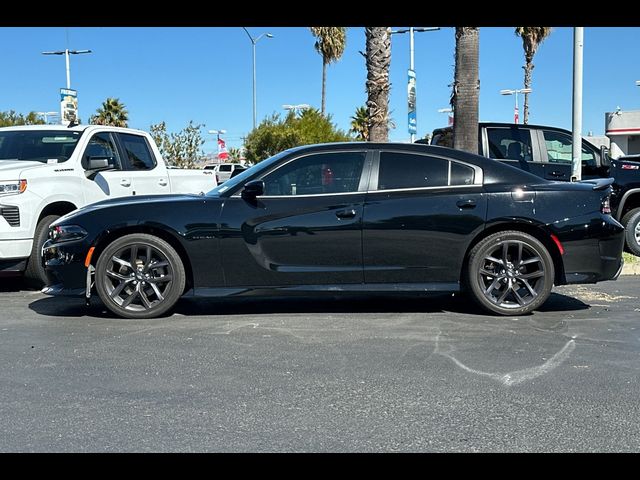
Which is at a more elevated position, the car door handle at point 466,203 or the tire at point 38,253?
the car door handle at point 466,203

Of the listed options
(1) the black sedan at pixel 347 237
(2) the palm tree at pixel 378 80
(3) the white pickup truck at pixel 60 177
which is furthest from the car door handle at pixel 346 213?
(2) the palm tree at pixel 378 80

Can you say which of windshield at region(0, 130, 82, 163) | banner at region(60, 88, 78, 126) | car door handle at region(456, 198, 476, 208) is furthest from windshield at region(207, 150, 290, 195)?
banner at region(60, 88, 78, 126)

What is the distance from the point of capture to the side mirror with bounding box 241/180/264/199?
600 cm

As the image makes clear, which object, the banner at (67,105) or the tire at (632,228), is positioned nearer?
the tire at (632,228)

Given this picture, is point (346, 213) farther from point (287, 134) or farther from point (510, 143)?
point (287, 134)

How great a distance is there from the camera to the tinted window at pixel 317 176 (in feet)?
20.2

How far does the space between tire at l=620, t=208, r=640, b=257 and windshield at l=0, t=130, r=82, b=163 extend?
318 inches

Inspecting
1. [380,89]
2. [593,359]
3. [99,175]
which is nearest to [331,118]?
[380,89]

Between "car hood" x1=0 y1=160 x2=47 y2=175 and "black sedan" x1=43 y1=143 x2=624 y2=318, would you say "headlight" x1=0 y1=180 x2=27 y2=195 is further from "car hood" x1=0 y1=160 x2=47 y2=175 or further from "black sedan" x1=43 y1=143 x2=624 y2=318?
"black sedan" x1=43 y1=143 x2=624 y2=318

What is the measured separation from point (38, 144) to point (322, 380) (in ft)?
20.0

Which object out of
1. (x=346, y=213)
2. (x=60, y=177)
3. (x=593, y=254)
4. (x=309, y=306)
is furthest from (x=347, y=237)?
(x=60, y=177)

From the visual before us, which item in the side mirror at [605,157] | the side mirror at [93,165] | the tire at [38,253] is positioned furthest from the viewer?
the side mirror at [605,157]

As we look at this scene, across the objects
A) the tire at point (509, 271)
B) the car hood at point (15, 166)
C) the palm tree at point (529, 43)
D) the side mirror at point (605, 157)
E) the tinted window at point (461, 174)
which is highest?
the palm tree at point (529, 43)

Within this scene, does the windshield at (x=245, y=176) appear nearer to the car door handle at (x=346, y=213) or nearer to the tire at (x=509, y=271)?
the car door handle at (x=346, y=213)
